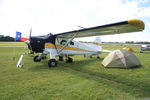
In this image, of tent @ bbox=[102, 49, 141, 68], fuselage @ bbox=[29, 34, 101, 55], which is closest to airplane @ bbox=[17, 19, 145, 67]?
fuselage @ bbox=[29, 34, 101, 55]

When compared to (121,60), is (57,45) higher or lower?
higher

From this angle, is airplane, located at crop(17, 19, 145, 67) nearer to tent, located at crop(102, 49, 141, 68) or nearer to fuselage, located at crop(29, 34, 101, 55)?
fuselage, located at crop(29, 34, 101, 55)

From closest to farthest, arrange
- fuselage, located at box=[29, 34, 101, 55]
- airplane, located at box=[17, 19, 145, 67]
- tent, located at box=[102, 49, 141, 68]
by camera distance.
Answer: tent, located at box=[102, 49, 141, 68] → airplane, located at box=[17, 19, 145, 67] → fuselage, located at box=[29, 34, 101, 55]

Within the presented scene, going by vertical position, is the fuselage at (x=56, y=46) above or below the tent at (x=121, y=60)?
above

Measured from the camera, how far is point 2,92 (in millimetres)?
4238

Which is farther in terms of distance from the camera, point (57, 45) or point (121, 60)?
point (57, 45)

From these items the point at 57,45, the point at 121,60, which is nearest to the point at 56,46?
the point at 57,45

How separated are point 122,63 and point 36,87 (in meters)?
5.83

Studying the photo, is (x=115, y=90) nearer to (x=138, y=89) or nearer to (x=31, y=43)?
(x=138, y=89)

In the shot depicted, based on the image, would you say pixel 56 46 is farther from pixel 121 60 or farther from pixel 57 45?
pixel 121 60

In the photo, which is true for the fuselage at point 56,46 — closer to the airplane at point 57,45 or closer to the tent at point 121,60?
the airplane at point 57,45

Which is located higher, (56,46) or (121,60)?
(56,46)

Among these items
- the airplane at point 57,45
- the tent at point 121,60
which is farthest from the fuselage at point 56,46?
the tent at point 121,60

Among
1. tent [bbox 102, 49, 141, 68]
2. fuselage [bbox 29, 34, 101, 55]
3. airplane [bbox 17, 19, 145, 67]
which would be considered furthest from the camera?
fuselage [bbox 29, 34, 101, 55]
